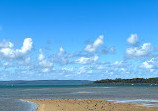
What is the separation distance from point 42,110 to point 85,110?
241 inches

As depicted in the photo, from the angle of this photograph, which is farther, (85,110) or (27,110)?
(27,110)

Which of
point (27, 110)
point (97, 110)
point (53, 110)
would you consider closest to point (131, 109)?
point (97, 110)

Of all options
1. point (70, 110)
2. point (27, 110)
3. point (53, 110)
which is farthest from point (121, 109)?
point (27, 110)

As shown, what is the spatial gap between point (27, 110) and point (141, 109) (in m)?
16.6

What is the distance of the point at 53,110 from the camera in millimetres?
36875

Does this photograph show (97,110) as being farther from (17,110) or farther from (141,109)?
(17,110)

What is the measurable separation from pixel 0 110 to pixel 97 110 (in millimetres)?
14979

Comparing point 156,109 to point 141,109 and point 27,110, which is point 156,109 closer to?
point 141,109

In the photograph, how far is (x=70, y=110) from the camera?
121 feet

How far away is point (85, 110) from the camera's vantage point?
36719mm

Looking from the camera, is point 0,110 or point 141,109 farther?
point 0,110

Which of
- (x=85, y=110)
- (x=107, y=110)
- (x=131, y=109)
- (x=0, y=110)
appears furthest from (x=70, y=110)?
(x=0, y=110)

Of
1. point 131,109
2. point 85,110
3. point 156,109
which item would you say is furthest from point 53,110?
point 156,109

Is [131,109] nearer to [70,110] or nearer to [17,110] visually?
[70,110]
